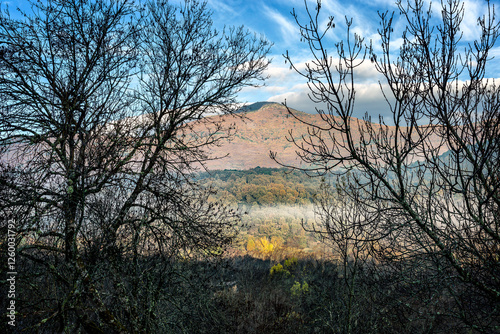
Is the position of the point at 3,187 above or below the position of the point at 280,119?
below

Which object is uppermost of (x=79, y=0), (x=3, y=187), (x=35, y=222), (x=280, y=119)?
(x=280, y=119)

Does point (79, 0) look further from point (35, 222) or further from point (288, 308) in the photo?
point (288, 308)

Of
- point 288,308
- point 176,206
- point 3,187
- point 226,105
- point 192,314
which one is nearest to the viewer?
point 3,187

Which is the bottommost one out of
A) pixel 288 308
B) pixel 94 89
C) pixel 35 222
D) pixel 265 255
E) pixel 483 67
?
pixel 265 255

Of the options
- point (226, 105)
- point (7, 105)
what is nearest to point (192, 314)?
point (226, 105)

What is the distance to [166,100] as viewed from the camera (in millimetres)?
6539

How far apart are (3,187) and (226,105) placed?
4.71 metres

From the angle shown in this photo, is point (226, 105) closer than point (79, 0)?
No

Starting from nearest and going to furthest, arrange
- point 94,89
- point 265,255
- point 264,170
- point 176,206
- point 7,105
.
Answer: point 7,105, point 94,89, point 176,206, point 265,255, point 264,170

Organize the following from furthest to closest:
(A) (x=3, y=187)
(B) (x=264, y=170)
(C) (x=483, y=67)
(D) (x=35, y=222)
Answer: (B) (x=264, y=170) < (A) (x=3, y=187) < (D) (x=35, y=222) < (C) (x=483, y=67)

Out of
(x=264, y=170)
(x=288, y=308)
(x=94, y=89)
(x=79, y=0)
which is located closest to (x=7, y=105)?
(x=94, y=89)

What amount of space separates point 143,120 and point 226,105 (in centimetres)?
206

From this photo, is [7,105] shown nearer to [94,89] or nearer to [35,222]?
[94,89]

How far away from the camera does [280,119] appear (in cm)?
5959
